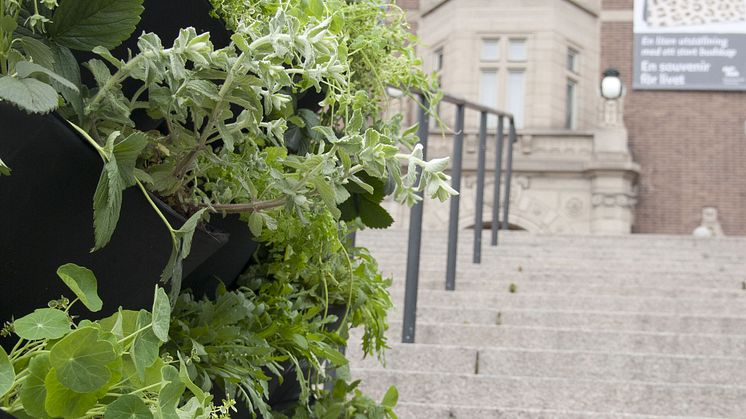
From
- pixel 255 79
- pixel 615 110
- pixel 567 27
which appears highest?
pixel 567 27

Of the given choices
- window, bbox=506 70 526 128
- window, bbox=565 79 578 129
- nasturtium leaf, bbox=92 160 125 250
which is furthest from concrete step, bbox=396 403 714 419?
window, bbox=565 79 578 129

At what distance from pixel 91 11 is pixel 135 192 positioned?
0.13 metres

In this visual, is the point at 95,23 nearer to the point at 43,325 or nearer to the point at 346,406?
the point at 43,325

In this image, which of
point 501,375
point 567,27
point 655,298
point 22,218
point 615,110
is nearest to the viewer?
point 22,218

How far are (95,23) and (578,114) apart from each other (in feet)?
47.7

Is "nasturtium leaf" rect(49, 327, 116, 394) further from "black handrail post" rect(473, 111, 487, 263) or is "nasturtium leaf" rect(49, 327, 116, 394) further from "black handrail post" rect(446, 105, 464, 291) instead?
"black handrail post" rect(473, 111, 487, 263)

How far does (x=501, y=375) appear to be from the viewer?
9.07 feet

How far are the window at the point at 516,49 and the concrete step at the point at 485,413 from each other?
1295 cm

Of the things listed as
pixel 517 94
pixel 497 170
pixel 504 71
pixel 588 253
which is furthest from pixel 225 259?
pixel 504 71

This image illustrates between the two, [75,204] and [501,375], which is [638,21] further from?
[75,204]

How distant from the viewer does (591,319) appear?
3.50 metres

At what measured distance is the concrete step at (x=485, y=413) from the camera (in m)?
2.20

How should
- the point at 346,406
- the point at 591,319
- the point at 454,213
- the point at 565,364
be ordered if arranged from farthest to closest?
1. the point at 454,213
2. the point at 591,319
3. the point at 565,364
4. the point at 346,406

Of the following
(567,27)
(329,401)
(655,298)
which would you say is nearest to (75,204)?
(329,401)
